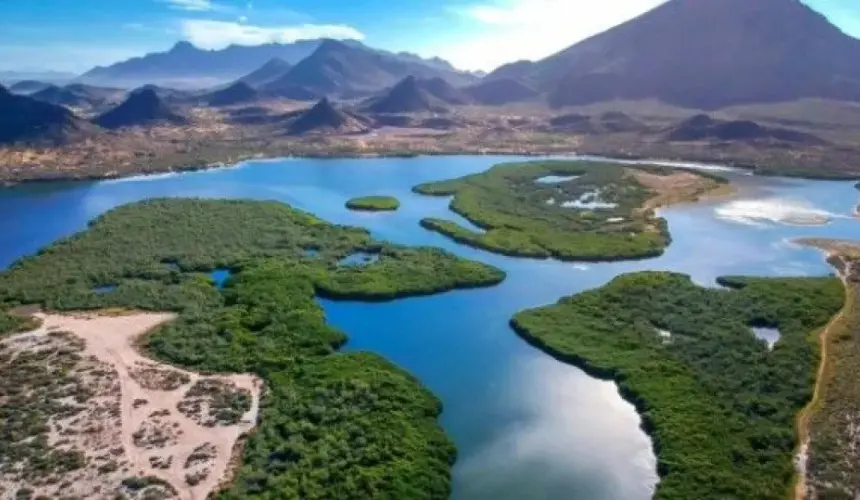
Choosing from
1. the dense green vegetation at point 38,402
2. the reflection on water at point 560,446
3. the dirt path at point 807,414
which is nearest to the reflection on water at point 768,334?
the dirt path at point 807,414

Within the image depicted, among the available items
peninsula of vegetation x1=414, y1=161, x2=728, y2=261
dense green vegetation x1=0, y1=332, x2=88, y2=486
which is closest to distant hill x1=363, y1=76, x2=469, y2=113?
peninsula of vegetation x1=414, y1=161, x2=728, y2=261

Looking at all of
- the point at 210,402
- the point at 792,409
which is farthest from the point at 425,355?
the point at 792,409

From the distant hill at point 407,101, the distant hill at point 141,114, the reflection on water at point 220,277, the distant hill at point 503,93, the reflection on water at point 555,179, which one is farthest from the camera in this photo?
the distant hill at point 503,93

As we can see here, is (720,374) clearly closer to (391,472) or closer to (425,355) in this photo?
(425,355)

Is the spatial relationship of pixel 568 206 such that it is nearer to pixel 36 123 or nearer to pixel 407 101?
pixel 36 123

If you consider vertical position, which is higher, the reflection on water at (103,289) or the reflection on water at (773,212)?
the reflection on water at (773,212)

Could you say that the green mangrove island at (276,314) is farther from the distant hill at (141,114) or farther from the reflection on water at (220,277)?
the distant hill at (141,114)
